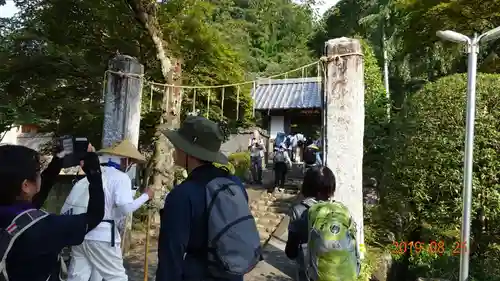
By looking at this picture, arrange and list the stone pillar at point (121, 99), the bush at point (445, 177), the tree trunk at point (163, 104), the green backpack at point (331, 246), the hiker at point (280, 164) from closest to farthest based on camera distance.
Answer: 1. the green backpack at point (331, 246)
2. the bush at point (445, 177)
3. the stone pillar at point (121, 99)
4. the tree trunk at point (163, 104)
5. the hiker at point (280, 164)

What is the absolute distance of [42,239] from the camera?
6.28ft

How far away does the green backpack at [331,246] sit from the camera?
2828 mm

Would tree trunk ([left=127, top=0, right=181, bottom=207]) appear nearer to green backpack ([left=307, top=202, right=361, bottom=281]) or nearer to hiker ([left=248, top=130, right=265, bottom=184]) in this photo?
hiker ([left=248, top=130, right=265, bottom=184])

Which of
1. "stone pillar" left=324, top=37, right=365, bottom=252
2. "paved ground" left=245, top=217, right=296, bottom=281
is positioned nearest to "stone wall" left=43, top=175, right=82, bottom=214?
"paved ground" left=245, top=217, right=296, bottom=281

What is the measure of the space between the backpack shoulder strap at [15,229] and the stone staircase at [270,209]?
23.0 ft

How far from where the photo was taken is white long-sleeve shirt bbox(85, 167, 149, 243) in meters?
3.89

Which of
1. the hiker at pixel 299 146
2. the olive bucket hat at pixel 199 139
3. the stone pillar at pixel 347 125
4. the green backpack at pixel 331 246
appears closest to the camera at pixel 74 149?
the olive bucket hat at pixel 199 139

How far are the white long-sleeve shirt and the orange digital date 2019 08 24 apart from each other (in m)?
4.67

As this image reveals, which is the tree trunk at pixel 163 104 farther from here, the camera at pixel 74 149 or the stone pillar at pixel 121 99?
the camera at pixel 74 149

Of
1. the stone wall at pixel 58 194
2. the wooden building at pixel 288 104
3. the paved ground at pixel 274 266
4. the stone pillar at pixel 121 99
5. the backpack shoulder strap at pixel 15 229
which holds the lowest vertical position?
the paved ground at pixel 274 266

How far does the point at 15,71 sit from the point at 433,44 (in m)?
9.49

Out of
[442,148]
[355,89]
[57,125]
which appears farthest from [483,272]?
[57,125]

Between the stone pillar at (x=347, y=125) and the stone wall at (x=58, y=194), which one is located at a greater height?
the stone pillar at (x=347, y=125)

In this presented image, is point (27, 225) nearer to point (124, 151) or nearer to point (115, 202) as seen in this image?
point (115, 202)
